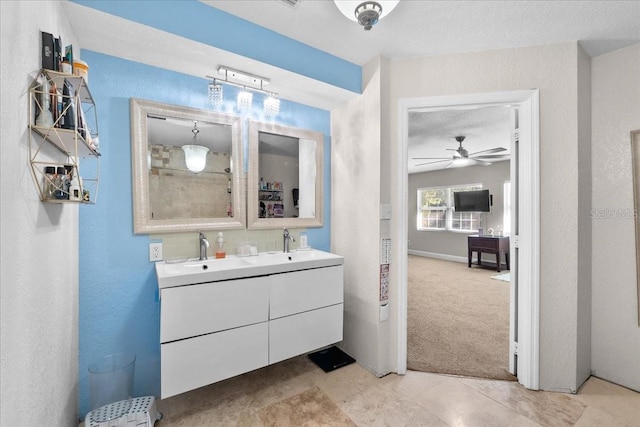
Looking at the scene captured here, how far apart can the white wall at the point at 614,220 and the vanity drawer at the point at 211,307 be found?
2468 millimetres

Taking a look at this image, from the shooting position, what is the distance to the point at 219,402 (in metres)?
1.82

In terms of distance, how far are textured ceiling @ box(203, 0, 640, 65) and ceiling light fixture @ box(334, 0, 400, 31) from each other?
5.9 inches

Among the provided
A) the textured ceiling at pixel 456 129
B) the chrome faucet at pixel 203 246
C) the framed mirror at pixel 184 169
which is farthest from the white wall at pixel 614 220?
the chrome faucet at pixel 203 246

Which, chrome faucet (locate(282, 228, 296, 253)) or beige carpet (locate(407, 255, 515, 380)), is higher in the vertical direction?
chrome faucet (locate(282, 228, 296, 253))

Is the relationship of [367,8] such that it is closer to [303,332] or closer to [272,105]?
[272,105]

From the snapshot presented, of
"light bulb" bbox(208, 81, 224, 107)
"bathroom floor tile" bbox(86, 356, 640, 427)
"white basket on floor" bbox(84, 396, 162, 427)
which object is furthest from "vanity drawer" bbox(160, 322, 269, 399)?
"light bulb" bbox(208, 81, 224, 107)

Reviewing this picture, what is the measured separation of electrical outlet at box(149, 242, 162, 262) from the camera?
1823 mm

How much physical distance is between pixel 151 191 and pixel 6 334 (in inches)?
47.2

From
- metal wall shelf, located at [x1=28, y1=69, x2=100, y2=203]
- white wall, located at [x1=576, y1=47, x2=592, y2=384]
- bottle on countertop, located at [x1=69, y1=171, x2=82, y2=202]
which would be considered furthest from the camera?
white wall, located at [x1=576, y1=47, x2=592, y2=384]

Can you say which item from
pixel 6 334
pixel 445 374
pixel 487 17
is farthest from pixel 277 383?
pixel 487 17

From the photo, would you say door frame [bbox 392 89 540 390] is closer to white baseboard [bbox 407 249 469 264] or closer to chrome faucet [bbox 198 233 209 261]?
chrome faucet [bbox 198 233 209 261]

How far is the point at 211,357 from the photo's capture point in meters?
1.63

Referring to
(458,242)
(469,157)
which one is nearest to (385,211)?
(469,157)

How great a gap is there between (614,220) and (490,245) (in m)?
4.00
